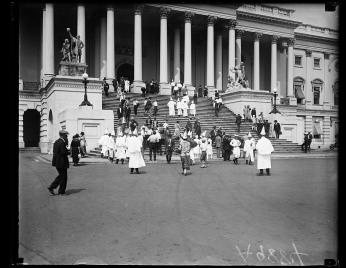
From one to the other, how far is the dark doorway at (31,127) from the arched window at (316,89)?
40.8m

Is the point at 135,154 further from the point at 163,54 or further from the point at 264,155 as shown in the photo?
the point at 163,54

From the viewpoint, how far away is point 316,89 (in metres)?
61.0

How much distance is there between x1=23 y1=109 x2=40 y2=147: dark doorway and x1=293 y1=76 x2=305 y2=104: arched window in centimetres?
3700

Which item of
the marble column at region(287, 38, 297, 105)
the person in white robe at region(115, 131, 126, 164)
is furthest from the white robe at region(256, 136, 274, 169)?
the marble column at region(287, 38, 297, 105)

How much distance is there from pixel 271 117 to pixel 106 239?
104 ft

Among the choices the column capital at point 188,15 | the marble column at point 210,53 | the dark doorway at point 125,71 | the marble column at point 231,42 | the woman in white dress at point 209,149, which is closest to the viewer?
the woman in white dress at point 209,149

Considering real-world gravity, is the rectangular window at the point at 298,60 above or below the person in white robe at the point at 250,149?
above

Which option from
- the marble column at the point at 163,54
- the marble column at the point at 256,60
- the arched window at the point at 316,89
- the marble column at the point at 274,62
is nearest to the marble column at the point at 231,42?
the marble column at the point at 256,60

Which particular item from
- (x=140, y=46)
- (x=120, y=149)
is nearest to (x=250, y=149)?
(x=120, y=149)

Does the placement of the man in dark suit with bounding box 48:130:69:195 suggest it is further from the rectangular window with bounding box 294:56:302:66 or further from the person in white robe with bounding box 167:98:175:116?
the rectangular window with bounding box 294:56:302:66

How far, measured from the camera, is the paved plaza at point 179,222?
6.18m

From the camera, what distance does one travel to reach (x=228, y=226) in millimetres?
7906

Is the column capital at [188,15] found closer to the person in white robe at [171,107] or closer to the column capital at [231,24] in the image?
the column capital at [231,24]
